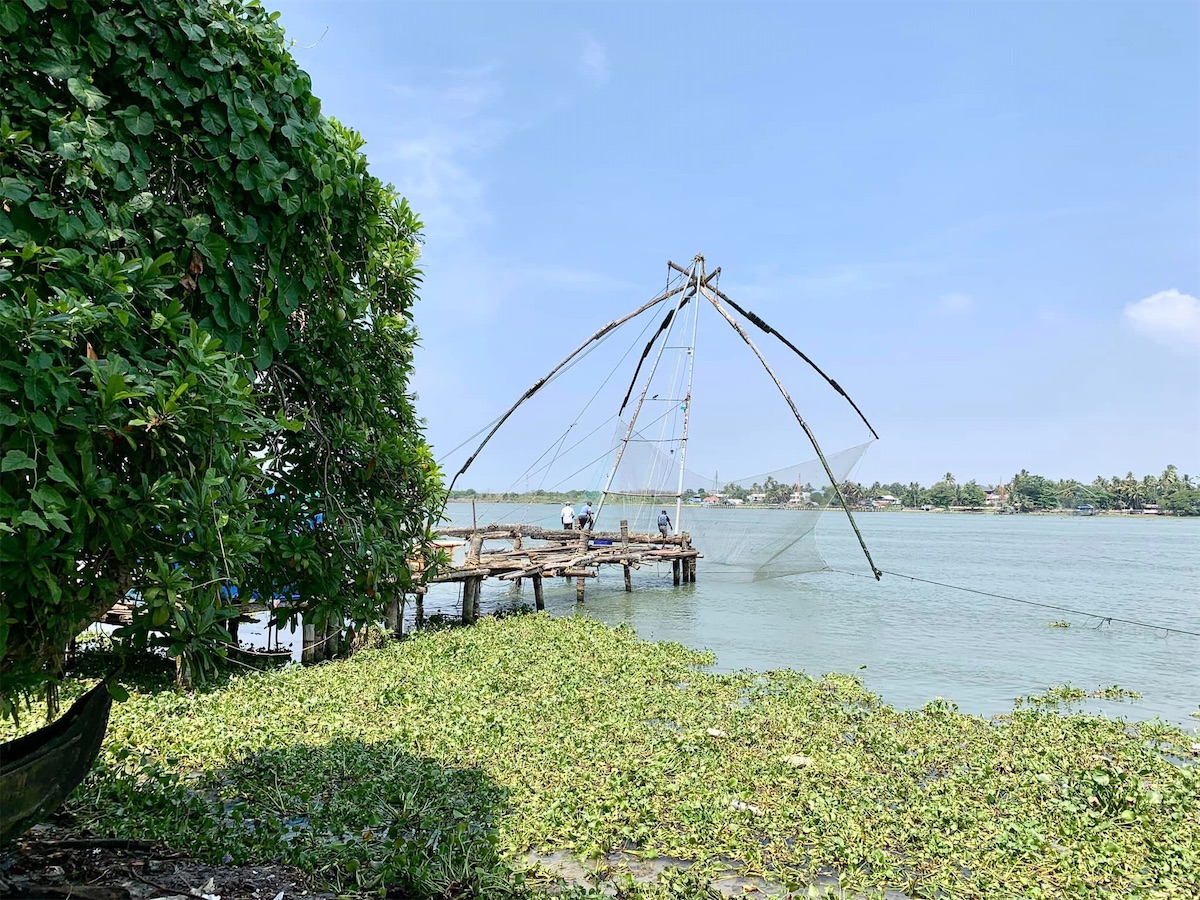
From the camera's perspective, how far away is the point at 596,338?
1356cm

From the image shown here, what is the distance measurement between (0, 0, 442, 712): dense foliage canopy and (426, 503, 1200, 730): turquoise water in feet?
24.9

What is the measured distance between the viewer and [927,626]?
14.7m

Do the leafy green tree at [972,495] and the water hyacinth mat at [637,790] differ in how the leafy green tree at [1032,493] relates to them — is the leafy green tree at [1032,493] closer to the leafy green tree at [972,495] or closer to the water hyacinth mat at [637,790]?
the leafy green tree at [972,495]

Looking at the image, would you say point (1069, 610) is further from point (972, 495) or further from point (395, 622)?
point (972, 495)

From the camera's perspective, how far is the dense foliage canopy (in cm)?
203

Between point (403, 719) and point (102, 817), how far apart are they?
2528 mm

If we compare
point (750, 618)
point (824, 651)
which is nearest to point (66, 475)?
point (824, 651)

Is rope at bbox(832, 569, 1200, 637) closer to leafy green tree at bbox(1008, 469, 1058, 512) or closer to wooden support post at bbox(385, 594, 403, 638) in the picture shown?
wooden support post at bbox(385, 594, 403, 638)

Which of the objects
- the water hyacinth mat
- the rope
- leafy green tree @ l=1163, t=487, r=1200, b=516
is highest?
leafy green tree @ l=1163, t=487, r=1200, b=516

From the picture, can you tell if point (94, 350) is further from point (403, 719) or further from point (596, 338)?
point (596, 338)

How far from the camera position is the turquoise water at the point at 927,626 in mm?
9859

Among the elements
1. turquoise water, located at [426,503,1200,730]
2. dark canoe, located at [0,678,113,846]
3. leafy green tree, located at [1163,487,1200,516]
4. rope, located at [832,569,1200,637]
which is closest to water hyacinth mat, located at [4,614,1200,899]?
dark canoe, located at [0,678,113,846]

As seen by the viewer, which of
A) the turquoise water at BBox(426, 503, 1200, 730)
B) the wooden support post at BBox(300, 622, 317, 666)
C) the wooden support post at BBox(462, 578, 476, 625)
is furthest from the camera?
the wooden support post at BBox(462, 578, 476, 625)

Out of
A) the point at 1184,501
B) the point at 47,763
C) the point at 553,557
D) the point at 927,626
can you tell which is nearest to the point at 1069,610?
the point at 927,626
